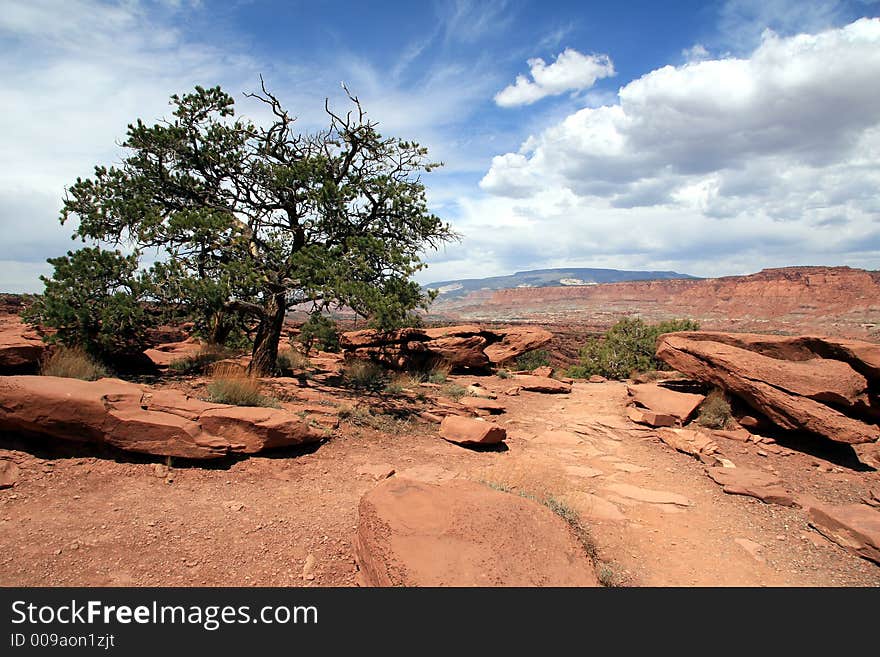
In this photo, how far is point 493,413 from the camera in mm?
9648

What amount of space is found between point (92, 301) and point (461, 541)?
816 centimetres

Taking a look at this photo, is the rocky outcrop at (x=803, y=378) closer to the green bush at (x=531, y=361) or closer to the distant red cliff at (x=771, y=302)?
the green bush at (x=531, y=361)

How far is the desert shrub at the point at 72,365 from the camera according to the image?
22.0ft

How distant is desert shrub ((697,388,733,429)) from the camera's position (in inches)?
331

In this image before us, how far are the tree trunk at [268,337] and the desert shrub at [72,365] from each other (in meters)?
2.74

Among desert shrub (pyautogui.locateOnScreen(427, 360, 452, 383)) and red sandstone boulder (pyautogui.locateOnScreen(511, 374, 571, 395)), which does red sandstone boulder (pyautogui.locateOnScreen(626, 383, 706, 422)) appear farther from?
desert shrub (pyautogui.locateOnScreen(427, 360, 452, 383))

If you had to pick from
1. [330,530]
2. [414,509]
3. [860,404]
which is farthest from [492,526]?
[860,404]

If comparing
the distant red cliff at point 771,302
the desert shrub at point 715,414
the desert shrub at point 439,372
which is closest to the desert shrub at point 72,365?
the desert shrub at point 439,372

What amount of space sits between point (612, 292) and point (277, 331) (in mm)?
160564

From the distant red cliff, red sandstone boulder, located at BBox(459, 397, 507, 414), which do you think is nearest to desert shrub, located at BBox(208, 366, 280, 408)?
red sandstone boulder, located at BBox(459, 397, 507, 414)

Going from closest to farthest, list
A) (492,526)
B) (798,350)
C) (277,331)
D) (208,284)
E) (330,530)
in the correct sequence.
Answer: (492,526)
(330,530)
(208,284)
(798,350)
(277,331)

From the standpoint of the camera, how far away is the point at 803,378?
7621 mm

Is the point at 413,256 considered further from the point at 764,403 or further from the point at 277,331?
the point at 764,403

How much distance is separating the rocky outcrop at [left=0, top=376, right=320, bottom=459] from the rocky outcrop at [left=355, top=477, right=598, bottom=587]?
2665 mm
